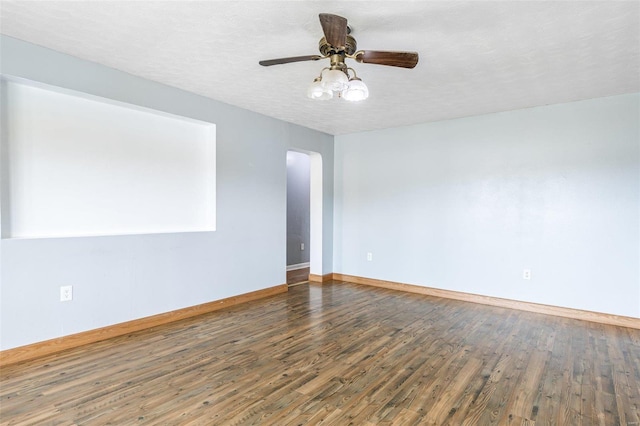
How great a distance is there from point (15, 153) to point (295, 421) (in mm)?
2862

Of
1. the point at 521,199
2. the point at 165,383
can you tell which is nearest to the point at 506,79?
the point at 521,199

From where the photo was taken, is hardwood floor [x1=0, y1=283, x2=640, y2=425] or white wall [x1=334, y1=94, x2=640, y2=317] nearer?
hardwood floor [x1=0, y1=283, x2=640, y2=425]

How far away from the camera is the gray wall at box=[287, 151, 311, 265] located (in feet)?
22.0

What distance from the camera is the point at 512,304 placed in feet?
13.7

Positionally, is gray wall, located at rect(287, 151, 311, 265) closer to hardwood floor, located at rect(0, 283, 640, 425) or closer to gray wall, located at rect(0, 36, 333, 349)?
gray wall, located at rect(0, 36, 333, 349)

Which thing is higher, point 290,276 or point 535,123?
point 535,123

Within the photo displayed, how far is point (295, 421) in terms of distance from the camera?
189 centimetres

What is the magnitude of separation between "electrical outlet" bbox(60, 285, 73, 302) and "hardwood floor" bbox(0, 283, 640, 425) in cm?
43

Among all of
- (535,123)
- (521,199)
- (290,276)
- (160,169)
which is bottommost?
(290,276)

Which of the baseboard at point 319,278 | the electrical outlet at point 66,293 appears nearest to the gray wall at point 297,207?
the baseboard at point 319,278

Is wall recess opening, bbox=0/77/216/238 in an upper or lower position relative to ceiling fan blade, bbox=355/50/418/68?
lower

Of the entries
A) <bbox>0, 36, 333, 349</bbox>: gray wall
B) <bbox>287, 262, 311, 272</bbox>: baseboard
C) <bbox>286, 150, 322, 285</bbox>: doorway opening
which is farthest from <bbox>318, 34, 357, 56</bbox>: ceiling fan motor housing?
<bbox>287, 262, 311, 272</bbox>: baseboard

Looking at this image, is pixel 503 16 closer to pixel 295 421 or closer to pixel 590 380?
pixel 590 380

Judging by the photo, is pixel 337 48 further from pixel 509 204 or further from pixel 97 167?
pixel 509 204
